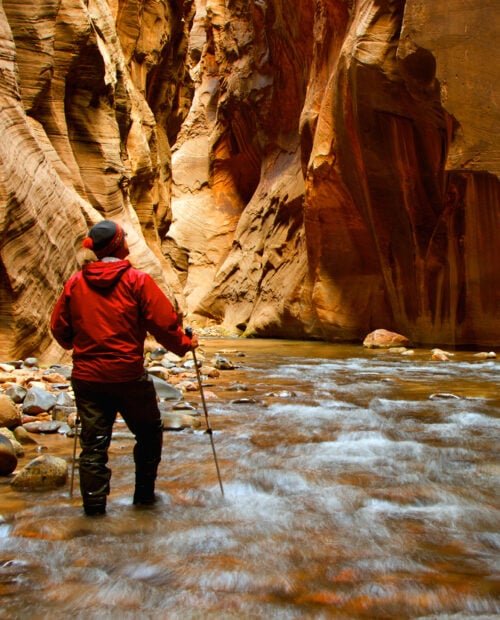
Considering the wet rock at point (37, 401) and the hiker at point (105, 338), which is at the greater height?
the hiker at point (105, 338)

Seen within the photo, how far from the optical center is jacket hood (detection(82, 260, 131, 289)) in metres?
3.06

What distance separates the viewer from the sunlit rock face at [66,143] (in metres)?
8.58

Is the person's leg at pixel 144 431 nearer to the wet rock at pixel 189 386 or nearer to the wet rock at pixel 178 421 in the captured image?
the wet rock at pixel 178 421

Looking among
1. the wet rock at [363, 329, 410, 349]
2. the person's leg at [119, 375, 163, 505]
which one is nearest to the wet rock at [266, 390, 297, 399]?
the person's leg at [119, 375, 163, 505]

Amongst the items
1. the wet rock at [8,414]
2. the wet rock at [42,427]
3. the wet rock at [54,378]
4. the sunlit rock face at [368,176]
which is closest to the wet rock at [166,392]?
the wet rock at [54,378]

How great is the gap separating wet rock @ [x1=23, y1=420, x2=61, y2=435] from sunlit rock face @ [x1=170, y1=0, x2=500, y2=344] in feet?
29.2

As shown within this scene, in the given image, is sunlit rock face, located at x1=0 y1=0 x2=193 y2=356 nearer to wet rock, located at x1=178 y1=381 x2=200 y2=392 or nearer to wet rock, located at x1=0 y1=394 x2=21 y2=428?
wet rock, located at x1=178 y1=381 x2=200 y2=392

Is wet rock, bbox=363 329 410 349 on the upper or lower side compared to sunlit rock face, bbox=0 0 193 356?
lower

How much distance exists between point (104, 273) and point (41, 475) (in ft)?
4.16

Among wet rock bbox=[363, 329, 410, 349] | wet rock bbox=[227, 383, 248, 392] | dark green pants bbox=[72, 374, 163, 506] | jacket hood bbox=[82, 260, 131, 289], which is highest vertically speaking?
jacket hood bbox=[82, 260, 131, 289]

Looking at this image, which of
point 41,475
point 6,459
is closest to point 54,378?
point 6,459

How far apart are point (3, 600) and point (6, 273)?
664 centimetres

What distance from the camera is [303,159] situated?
20688 mm

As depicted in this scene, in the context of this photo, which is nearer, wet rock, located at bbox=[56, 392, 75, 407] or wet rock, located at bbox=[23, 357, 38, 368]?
wet rock, located at bbox=[56, 392, 75, 407]
